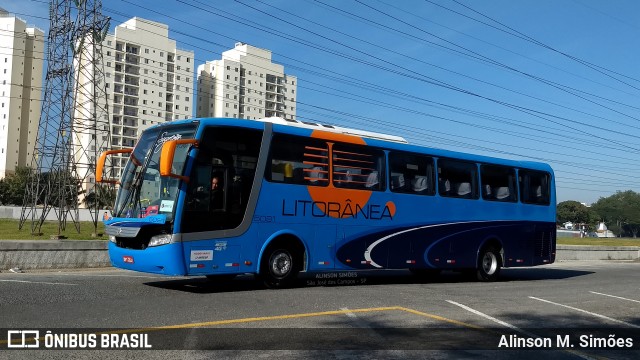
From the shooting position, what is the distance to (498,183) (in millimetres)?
18359

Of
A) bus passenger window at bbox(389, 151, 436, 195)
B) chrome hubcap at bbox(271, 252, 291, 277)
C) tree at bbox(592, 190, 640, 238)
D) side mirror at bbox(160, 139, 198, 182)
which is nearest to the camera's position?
side mirror at bbox(160, 139, 198, 182)

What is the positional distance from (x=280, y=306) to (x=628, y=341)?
5.30 m

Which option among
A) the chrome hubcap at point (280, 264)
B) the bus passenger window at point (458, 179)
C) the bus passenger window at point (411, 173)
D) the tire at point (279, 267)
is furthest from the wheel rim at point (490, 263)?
the chrome hubcap at point (280, 264)

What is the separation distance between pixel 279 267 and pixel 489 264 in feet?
26.5

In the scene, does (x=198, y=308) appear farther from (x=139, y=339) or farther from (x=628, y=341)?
(x=628, y=341)

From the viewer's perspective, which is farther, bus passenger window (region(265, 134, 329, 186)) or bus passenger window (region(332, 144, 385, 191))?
bus passenger window (region(332, 144, 385, 191))

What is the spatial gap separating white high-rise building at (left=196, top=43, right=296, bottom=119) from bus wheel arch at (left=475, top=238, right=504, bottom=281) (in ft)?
329

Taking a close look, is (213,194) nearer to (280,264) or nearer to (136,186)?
(136,186)

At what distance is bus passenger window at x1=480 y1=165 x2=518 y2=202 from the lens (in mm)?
17958

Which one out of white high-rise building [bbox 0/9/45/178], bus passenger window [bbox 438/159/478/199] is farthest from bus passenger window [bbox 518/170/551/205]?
white high-rise building [bbox 0/9/45/178]

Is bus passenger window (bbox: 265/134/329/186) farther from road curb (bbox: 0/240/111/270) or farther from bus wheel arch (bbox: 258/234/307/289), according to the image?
road curb (bbox: 0/240/111/270)

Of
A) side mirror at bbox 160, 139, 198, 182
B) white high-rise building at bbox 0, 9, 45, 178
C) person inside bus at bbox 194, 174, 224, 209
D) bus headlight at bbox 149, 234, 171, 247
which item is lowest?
bus headlight at bbox 149, 234, 171, 247

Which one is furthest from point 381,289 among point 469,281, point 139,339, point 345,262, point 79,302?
point 139,339

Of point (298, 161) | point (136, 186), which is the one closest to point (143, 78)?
point (298, 161)
